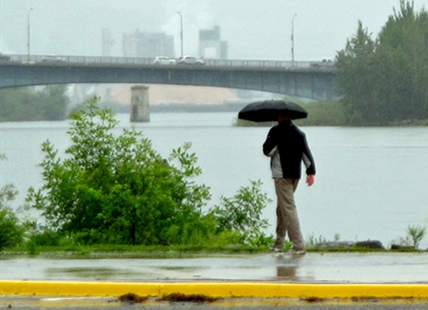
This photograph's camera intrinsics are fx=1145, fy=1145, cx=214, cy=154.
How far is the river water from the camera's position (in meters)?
34.4

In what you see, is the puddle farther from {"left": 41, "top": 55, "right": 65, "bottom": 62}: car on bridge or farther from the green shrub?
{"left": 41, "top": 55, "right": 65, "bottom": 62}: car on bridge

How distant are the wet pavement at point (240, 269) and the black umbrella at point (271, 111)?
177 centimetres

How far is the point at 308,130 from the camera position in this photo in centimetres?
10400

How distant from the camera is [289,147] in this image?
1365cm

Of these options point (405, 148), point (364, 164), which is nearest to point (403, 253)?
point (364, 164)

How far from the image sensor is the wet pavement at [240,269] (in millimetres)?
10775

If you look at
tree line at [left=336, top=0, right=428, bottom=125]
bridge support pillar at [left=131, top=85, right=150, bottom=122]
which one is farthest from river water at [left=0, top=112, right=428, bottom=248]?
bridge support pillar at [left=131, top=85, right=150, bottom=122]

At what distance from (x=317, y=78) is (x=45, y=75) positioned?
23.7 metres

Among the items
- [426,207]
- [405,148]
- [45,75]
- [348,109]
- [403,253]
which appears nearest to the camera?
[403,253]

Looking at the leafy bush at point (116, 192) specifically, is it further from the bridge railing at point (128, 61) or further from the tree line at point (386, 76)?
the tree line at point (386, 76)

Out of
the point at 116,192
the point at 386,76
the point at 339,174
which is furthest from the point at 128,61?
the point at 116,192

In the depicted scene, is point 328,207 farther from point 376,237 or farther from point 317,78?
point 317,78

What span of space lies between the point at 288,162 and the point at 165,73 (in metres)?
83.7

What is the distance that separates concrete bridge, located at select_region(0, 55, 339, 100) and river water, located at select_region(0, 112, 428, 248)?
4477 mm
